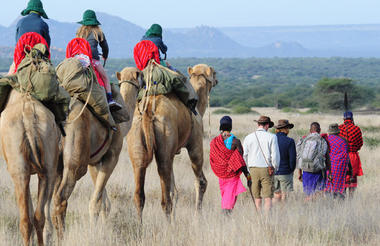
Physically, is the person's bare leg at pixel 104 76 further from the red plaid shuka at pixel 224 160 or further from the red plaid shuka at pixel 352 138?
the red plaid shuka at pixel 352 138

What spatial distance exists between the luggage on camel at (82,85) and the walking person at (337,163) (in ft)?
15.6

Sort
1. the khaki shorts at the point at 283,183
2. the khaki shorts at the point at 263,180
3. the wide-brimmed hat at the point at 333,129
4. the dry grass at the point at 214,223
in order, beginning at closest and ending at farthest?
the dry grass at the point at 214,223 < the khaki shorts at the point at 263,180 < the khaki shorts at the point at 283,183 < the wide-brimmed hat at the point at 333,129

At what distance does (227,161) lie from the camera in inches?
360

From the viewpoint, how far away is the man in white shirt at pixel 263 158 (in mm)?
9305

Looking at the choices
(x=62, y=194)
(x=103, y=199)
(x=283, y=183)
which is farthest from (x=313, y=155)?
(x=62, y=194)

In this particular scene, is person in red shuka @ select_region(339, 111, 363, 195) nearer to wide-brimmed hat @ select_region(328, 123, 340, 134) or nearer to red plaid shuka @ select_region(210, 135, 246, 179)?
wide-brimmed hat @ select_region(328, 123, 340, 134)

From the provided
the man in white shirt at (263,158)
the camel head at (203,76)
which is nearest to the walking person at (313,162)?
the man in white shirt at (263,158)

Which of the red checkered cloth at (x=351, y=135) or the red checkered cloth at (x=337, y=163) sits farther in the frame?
the red checkered cloth at (x=351, y=135)

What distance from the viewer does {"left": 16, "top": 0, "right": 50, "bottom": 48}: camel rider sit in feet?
24.1

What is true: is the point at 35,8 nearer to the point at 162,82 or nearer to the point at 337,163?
the point at 162,82

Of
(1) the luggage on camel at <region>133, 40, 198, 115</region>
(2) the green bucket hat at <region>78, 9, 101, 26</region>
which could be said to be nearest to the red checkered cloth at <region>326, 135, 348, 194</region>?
(1) the luggage on camel at <region>133, 40, 198, 115</region>

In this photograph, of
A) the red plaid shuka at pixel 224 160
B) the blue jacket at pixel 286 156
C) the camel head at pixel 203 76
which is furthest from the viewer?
the camel head at pixel 203 76

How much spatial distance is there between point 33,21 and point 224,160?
333cm

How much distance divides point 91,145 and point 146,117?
3.55ft
